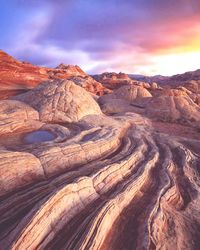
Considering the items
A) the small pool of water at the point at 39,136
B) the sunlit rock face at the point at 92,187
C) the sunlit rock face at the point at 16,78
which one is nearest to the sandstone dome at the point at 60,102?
the sunlit rock face at the point at 92,187

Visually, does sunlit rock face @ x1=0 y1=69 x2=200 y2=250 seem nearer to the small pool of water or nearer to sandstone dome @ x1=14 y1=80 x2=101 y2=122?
the small pool of water

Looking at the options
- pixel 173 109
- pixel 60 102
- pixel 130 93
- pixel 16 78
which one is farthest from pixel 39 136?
pixel 16 78

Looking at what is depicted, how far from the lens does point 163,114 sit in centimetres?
2338

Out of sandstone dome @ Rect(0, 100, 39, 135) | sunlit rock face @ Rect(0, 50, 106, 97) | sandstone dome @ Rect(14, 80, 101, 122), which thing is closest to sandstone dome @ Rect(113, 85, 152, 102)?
sunlit rock face @ Rect(0, 50, 106, 97)

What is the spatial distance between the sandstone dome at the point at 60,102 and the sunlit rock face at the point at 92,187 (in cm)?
15

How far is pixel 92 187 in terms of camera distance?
7594 mm

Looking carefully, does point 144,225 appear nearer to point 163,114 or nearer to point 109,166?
point 109,166

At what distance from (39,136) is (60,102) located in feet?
16.5

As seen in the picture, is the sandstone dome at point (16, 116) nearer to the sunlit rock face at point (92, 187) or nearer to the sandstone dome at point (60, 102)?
the sunlit rock face at point (92, 187)

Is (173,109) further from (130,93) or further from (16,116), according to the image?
(16,116)

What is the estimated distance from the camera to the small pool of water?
→ 11.8 m

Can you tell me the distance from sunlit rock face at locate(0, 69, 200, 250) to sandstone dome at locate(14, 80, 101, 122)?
5.8 inches

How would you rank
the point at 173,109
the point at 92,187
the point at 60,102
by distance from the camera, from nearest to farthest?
the point at 92,187 < the point at 60,102 < the point at 173,109

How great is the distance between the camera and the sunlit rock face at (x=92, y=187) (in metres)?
5.84
